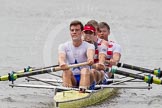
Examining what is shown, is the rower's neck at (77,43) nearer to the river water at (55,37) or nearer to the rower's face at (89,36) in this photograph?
the rower's face at (89,36)

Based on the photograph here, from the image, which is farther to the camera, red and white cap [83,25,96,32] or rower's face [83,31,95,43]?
rower's face [83,31,95,43]

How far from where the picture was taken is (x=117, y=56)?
50.7 ft

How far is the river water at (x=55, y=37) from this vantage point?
50.1ft

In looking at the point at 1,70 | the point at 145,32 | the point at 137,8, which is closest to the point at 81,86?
the point at 1,70

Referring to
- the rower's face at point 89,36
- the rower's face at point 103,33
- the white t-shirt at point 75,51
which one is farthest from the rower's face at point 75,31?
the rower's face at point 103,33

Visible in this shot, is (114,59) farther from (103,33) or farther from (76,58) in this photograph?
(76,58)

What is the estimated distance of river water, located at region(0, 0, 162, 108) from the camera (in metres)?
15.3

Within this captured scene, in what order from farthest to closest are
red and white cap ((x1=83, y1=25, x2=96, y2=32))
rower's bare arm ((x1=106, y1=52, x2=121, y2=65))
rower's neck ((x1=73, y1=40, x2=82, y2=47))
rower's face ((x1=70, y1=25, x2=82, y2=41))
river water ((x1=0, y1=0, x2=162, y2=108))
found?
river water ((x1=0, y1=0, x2=162, y2=108))
rower's bare arm ((x1=106, y1=52, x2=121, y2=65))
red and white cap ((x1=83, y1=25, x2=96, y2=32))
rower's neck ((x1=73, y1=40, x2=82, y2=47))
rower's face ((x1=70, y1=25, x2=82, y2=41))

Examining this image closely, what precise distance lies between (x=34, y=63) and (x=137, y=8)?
25703 mm

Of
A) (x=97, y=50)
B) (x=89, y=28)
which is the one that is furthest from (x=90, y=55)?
(x=97, y=50)

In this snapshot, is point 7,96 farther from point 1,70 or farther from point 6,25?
point 6,25

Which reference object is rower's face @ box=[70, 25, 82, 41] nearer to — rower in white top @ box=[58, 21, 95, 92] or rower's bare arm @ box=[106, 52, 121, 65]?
rower in white top @ box=[58, 21, 95, 92]

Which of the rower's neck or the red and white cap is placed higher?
the red and white cap

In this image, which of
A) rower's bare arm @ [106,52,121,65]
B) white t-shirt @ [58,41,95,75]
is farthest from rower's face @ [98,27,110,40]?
white t-shirt @ [58,41,95,75]
